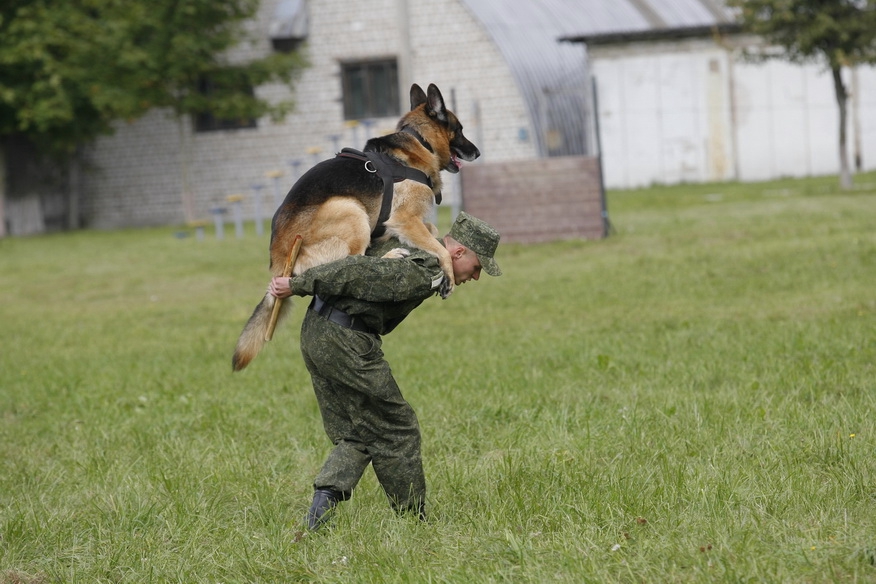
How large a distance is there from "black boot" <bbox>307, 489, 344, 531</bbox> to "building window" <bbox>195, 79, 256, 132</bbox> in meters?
28.9

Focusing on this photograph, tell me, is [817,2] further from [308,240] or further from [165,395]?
[308,240]

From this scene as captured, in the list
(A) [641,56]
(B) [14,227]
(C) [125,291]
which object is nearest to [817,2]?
(A) [641,56]

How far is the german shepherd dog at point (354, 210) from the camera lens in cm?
518

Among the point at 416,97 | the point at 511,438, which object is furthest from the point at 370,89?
the point at 511,438

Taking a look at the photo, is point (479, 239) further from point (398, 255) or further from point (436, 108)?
point (436, 108)

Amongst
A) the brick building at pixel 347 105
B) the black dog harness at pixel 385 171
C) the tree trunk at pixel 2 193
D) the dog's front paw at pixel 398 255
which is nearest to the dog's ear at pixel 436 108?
the black dog harness at pixel 385 171

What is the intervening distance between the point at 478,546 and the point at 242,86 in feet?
92.3

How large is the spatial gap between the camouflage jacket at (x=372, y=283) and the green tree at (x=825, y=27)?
64.8 feet

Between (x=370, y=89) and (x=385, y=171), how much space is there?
2731cm

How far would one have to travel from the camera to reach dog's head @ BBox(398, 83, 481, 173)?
595 cm

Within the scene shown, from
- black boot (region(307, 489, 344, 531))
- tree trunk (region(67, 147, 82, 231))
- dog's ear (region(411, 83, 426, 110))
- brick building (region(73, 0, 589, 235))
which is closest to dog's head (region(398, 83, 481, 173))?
dog's ear (region(411, 83, 426, 110))

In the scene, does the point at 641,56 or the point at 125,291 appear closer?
the point at 125,291

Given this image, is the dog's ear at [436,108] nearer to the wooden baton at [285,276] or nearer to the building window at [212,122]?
the wooden baton at [285,276]

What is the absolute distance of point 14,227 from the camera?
33469 mm
